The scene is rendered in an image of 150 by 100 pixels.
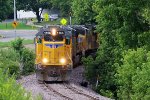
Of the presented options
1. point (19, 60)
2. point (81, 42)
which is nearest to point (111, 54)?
point (81, 42)

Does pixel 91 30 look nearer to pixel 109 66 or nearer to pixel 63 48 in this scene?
pixel 109 66

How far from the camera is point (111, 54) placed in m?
35.7

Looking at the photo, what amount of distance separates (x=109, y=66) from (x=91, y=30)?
36.5 feet

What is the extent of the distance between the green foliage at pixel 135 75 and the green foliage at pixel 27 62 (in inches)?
320

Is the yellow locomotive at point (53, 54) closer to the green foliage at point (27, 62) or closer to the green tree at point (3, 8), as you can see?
the green foliage at point (27, 62)

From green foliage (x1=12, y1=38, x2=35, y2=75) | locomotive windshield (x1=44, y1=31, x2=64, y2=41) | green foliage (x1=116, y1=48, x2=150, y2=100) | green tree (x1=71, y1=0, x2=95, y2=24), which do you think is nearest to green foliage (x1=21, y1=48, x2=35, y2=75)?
green foliage (x1=12, y1=38, x2=35, y2=75)

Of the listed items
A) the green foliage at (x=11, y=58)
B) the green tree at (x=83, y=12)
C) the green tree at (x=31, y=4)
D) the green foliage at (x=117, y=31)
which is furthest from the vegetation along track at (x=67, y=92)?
the green tree at (x=31, y=4)

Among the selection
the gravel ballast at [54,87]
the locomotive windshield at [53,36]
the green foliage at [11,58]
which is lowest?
the gravel ballast at [54,87]

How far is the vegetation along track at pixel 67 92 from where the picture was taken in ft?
79.7

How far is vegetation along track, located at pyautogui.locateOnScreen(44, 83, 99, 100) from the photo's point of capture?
24.3 meters

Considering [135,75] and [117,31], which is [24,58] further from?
[135,75]

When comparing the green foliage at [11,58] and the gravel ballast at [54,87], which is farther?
the green foliage at [11,58]

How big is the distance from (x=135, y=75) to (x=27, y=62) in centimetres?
1190

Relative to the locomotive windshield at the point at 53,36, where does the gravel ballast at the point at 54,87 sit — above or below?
below
